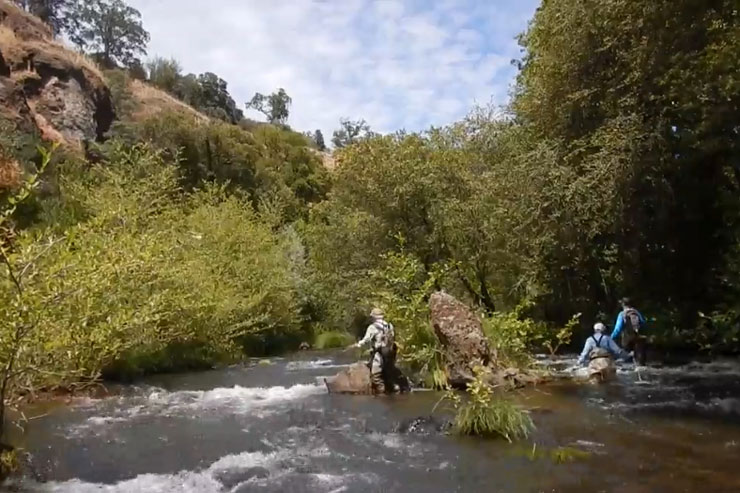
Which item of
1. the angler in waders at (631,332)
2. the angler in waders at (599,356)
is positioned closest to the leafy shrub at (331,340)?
the angler in waders at (631,332)

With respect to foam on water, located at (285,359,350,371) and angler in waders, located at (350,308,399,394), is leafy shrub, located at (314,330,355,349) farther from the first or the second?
angler in waders, located at (350,308,399,394)

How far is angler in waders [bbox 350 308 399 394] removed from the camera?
18484 millimetres

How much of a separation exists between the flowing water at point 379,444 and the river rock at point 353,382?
520mm

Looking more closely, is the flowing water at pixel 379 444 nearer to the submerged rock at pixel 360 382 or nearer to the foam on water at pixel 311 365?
the submerged rock at pixel 360 382

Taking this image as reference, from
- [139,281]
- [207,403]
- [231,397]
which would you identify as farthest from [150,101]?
[207,403]

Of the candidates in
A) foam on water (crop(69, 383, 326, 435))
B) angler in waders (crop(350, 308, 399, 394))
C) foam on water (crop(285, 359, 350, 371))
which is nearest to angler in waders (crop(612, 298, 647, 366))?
angler in waders (crop(350, 308, 399, 394))

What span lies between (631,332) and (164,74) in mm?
89180

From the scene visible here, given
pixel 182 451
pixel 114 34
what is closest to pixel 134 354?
pixel 182 451

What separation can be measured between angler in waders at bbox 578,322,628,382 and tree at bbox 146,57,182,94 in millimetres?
87538

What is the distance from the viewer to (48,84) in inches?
2090

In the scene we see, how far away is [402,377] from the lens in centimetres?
1900

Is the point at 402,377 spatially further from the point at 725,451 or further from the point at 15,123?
the point at 15,123

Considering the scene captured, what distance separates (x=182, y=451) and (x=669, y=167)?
16222mm

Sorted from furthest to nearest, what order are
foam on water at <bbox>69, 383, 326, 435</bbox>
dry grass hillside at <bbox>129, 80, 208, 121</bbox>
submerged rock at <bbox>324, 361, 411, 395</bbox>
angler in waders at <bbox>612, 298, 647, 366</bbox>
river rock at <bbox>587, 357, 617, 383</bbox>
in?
dry grass hillside at <bbox>129, 80, 208, 121</bbox>, angler in waders at <bbox>612, 298, 647, 366</bbox>, river rock at <bbox>587, 357, 617, 383</bbox>, submerged rock at <bbox>324, 361, 411, 395</bbox>, foam on water at <bbox>69, 383, 326, 435</bbox>
